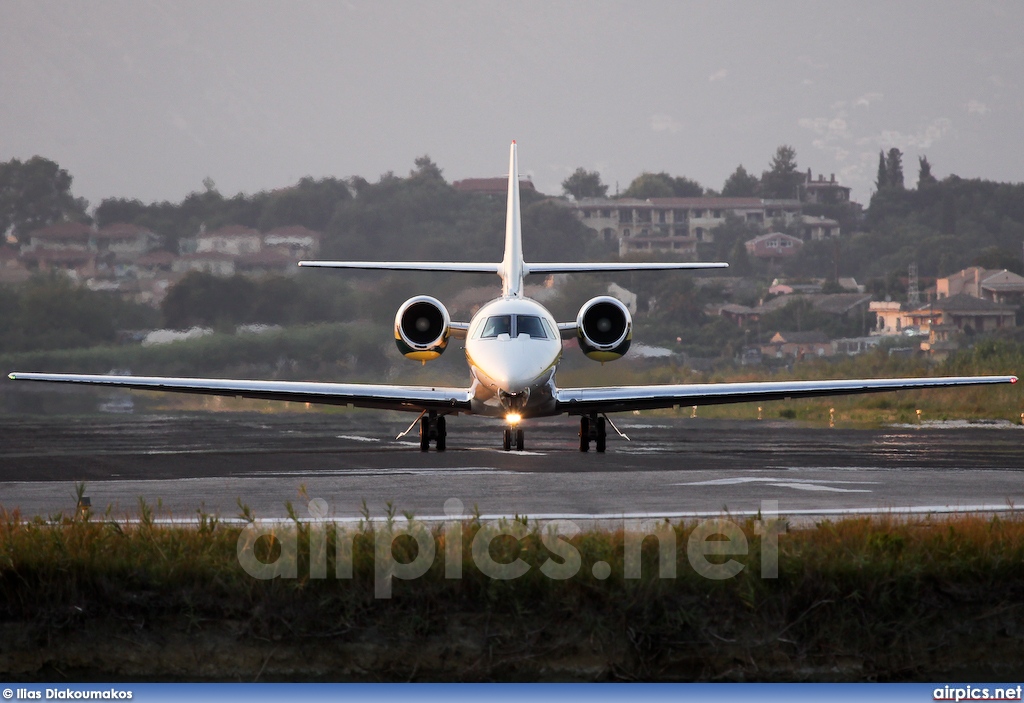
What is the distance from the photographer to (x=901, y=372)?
5069 cm

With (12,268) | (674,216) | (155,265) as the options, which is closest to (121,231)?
(155,265)

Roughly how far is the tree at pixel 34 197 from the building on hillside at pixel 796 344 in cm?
3868

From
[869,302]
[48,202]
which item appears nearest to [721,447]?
[48,202]

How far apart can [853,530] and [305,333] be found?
4031 centimetres

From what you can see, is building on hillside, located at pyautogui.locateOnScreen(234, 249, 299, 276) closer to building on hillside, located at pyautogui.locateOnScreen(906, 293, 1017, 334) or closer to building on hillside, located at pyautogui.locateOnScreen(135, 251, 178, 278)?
building on hillside, located at pyautogui.locateOnScreen(135, 251, 178, 278)

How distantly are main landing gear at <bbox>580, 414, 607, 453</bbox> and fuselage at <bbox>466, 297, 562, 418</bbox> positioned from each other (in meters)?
1.08

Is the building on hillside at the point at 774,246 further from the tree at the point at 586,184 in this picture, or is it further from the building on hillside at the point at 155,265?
the building on hillside at the point at 155,265

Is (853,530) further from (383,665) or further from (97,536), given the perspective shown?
(97,536)

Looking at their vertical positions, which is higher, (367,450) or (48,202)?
(48,202)

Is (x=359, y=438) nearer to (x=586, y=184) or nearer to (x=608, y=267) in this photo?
(x=608, y=267)

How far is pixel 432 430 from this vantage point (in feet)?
86.9

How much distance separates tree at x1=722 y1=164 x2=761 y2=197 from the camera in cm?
11600

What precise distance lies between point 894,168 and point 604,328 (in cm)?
10915

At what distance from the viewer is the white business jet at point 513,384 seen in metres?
24.8
